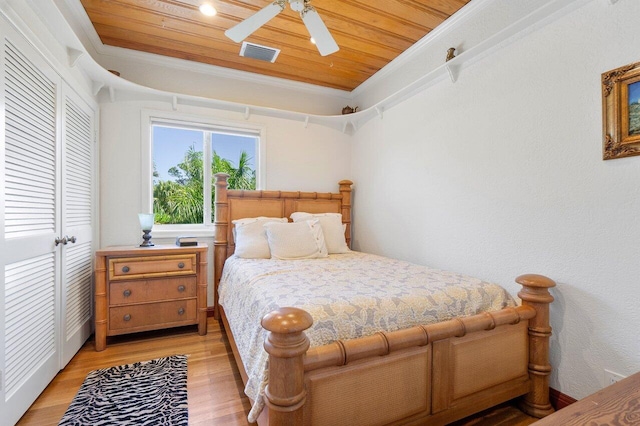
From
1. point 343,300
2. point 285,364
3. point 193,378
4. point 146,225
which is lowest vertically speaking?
point 193,378

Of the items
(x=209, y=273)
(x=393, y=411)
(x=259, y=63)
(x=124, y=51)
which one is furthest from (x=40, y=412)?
(x=259, y=63)

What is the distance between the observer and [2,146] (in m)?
1.36

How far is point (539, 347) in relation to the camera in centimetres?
160

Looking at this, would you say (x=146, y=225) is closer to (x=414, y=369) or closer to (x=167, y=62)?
(x=167, y=62)

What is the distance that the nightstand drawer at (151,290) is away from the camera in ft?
7.72

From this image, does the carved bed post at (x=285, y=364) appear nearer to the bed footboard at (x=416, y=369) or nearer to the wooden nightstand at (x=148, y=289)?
the bed footboard at (x=416, y=369)

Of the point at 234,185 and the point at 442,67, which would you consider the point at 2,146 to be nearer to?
the point at 234,185

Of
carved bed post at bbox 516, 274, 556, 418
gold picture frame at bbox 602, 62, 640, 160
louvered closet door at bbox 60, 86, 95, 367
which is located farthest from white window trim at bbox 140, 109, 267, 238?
gold picture frame at bbox 602, 62, 640, 160

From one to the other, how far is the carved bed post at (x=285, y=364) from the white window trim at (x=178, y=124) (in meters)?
2.30

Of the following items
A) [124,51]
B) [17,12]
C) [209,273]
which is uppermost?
[124,51]

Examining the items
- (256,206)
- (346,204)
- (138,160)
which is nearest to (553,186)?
(346,204)

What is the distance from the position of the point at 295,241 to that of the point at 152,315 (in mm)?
1352

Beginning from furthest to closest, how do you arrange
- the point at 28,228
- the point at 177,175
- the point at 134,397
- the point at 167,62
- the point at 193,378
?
the point at 177,175
the point at 167,62
the point at 193,378
the point at 134,397
the point at 28,228

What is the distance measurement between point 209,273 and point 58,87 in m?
1.95
